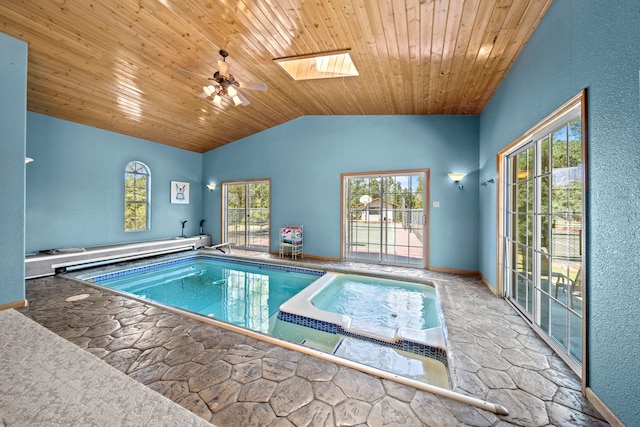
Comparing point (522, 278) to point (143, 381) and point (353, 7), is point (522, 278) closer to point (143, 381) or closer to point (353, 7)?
point (353, 7)

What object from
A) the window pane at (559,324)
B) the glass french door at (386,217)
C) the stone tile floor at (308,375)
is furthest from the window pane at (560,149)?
the glass french door at (386,217)

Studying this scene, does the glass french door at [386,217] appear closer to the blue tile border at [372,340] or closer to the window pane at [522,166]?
the window pane at [522,166]

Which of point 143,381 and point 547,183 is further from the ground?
point 547,183

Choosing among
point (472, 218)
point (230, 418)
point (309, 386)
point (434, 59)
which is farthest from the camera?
point (472, 218)

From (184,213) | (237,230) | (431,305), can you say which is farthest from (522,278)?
(184,213)

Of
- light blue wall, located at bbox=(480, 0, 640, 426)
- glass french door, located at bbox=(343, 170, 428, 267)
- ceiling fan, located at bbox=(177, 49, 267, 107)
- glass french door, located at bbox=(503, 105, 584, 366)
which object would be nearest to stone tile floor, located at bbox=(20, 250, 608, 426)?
glass french door, located at bbox=(503, 105, 584, 366)

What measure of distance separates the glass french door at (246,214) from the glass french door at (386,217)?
2.51 meters

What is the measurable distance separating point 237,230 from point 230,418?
6.49 meters

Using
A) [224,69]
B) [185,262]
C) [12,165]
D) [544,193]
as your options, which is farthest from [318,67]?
[185,262]

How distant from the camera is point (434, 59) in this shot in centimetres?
311

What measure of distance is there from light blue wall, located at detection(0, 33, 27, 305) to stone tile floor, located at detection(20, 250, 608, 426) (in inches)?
18.2

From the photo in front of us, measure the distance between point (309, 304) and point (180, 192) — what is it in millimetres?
5978

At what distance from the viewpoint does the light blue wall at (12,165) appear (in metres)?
2.84

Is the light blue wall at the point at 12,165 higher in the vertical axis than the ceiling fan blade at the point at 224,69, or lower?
lower
